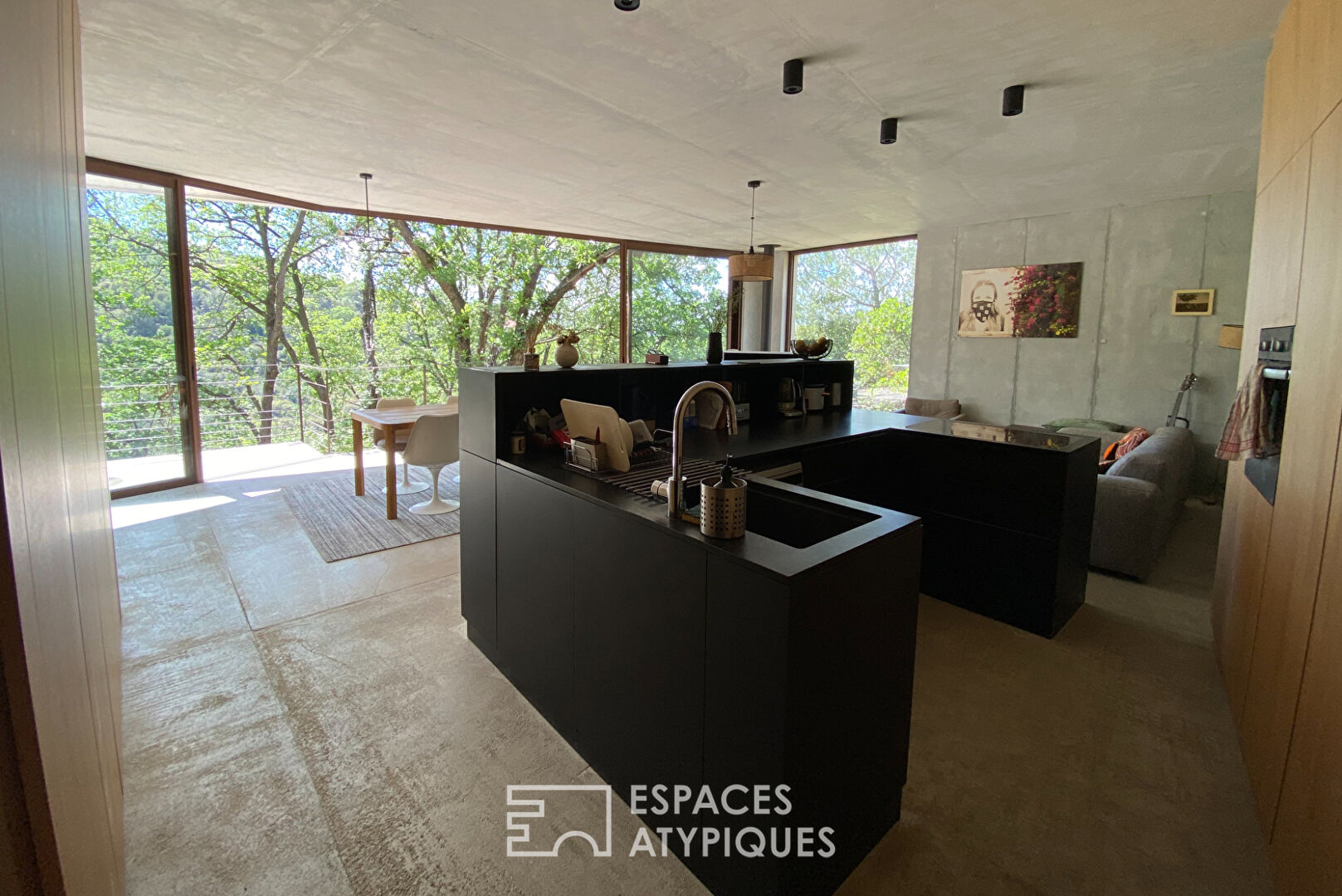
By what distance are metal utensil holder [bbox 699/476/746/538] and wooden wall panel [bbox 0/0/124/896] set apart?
1105mm

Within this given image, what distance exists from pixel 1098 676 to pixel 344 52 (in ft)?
13.7

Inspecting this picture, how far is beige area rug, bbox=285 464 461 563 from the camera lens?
152 inches

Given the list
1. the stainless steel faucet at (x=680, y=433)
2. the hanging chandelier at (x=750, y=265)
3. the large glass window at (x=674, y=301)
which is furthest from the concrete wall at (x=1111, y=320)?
the stainless steel faucet at (x=680, y=433)

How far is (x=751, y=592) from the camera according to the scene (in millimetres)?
1319

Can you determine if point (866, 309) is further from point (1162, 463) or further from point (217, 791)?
point (217, 791)

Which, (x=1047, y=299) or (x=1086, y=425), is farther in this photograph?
(x=1047, y=299)

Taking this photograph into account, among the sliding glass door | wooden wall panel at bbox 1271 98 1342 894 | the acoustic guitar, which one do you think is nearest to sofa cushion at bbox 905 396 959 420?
the acoustic guitar

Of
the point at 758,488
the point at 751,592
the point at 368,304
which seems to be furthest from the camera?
the point at 368,304

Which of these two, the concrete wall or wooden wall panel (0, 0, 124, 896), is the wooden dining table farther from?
the concrete wall

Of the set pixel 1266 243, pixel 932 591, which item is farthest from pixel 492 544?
Answer: pixel 1266 243

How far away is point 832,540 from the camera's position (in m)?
1.44

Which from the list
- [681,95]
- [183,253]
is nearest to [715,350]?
[681,95]

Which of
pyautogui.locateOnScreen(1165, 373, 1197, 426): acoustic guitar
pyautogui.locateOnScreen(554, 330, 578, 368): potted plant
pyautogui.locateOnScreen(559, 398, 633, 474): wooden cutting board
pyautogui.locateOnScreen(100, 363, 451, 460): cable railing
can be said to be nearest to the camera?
pyautogui.locateOnScreen(559, 398, 633, 474): wooden cutting board

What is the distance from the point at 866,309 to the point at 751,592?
25.3 feet
